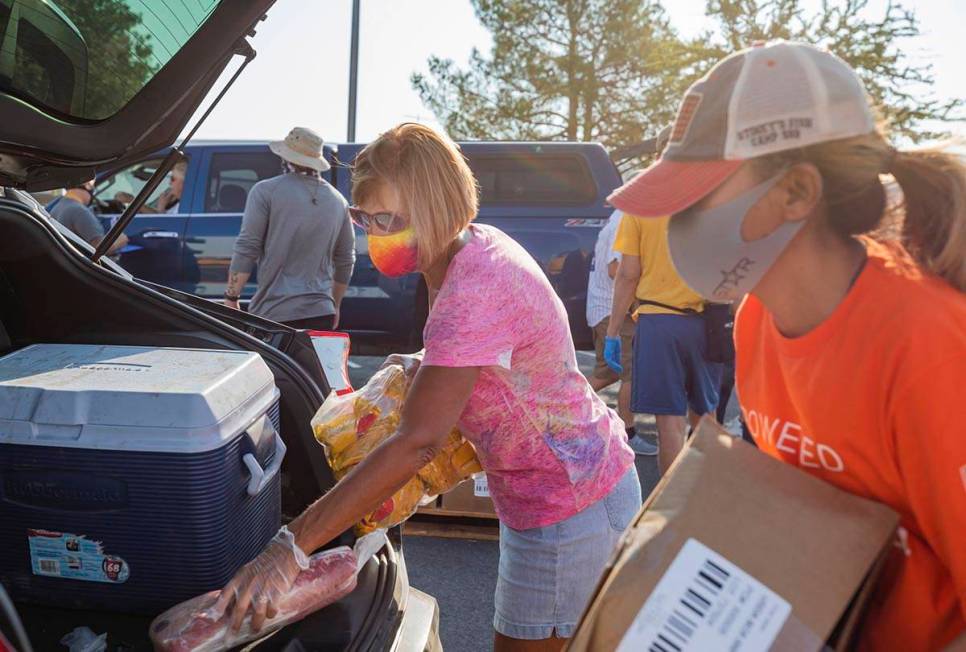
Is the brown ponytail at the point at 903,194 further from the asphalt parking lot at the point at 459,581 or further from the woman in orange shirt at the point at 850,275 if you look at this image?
the asphalt parking lot at the point at 459,581

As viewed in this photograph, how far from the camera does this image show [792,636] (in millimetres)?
984

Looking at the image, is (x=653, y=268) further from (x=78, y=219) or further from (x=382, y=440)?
(x=78, y=219)

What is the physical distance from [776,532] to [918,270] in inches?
14.8

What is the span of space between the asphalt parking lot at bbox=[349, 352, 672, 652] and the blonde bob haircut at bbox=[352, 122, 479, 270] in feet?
6.17

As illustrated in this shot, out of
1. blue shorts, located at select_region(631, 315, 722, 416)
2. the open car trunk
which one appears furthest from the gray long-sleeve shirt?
the open car trunk

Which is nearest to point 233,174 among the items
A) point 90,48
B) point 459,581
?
point 459,581

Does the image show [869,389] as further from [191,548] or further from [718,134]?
[191,548]

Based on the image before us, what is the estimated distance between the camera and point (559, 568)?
183 centimetres

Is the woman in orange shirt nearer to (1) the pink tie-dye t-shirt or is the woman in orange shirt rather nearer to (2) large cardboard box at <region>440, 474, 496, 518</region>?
(1) the pink tie-dye t-shirt

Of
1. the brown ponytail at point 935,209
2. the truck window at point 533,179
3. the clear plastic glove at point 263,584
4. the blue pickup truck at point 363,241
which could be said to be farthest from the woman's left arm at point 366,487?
the truck window at point 533,179

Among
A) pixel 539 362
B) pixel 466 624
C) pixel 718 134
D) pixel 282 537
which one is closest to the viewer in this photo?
pixel 718 134

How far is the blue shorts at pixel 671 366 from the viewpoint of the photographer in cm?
402

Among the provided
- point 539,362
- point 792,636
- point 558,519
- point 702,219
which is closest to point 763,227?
point 702,219

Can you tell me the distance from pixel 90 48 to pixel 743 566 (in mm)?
1889
